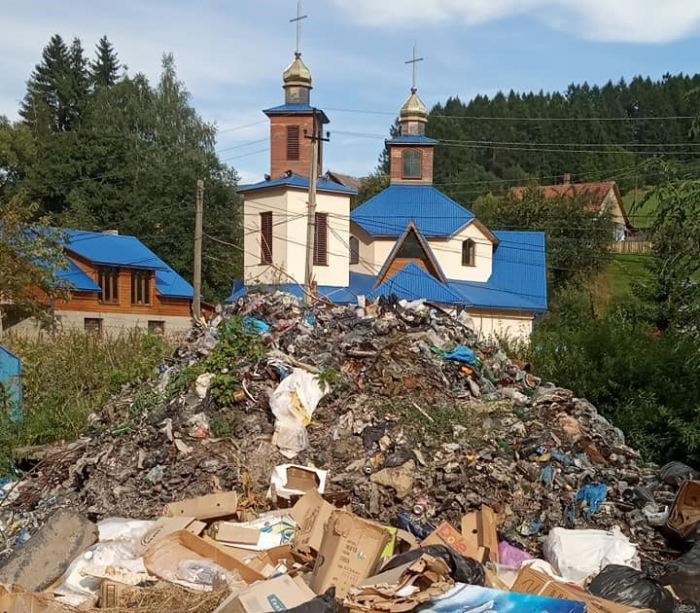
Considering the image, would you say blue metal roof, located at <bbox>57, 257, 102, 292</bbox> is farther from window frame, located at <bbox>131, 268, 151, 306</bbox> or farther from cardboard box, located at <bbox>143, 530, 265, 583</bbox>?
cardboard box, located at <bbox>143, 530, 265, 583</bbox>

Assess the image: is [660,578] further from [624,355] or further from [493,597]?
[624,355]

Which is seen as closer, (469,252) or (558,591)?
(558,591)

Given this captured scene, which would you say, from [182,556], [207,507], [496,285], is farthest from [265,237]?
[182,556]

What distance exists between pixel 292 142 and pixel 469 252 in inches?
268

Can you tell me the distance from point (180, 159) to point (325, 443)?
2977cm

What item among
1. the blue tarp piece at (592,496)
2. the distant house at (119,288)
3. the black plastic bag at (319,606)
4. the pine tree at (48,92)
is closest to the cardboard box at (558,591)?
the black plastic bag at (319,606)

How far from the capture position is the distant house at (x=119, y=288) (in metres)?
25.3

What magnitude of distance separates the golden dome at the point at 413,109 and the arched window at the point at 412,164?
6.11 feet

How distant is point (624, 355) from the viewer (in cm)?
1027

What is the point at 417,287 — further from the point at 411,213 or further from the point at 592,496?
the point at 592,496

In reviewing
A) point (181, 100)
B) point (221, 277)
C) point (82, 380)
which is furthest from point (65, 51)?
point (82, 380)

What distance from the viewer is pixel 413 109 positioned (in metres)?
28.8

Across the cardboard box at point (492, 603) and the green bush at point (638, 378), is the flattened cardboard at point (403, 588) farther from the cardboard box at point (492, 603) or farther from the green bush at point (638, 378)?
the green bush at point (638, 378)

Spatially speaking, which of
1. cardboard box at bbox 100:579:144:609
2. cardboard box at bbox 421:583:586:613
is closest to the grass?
cardboard box at bbox 421:583:586:613
